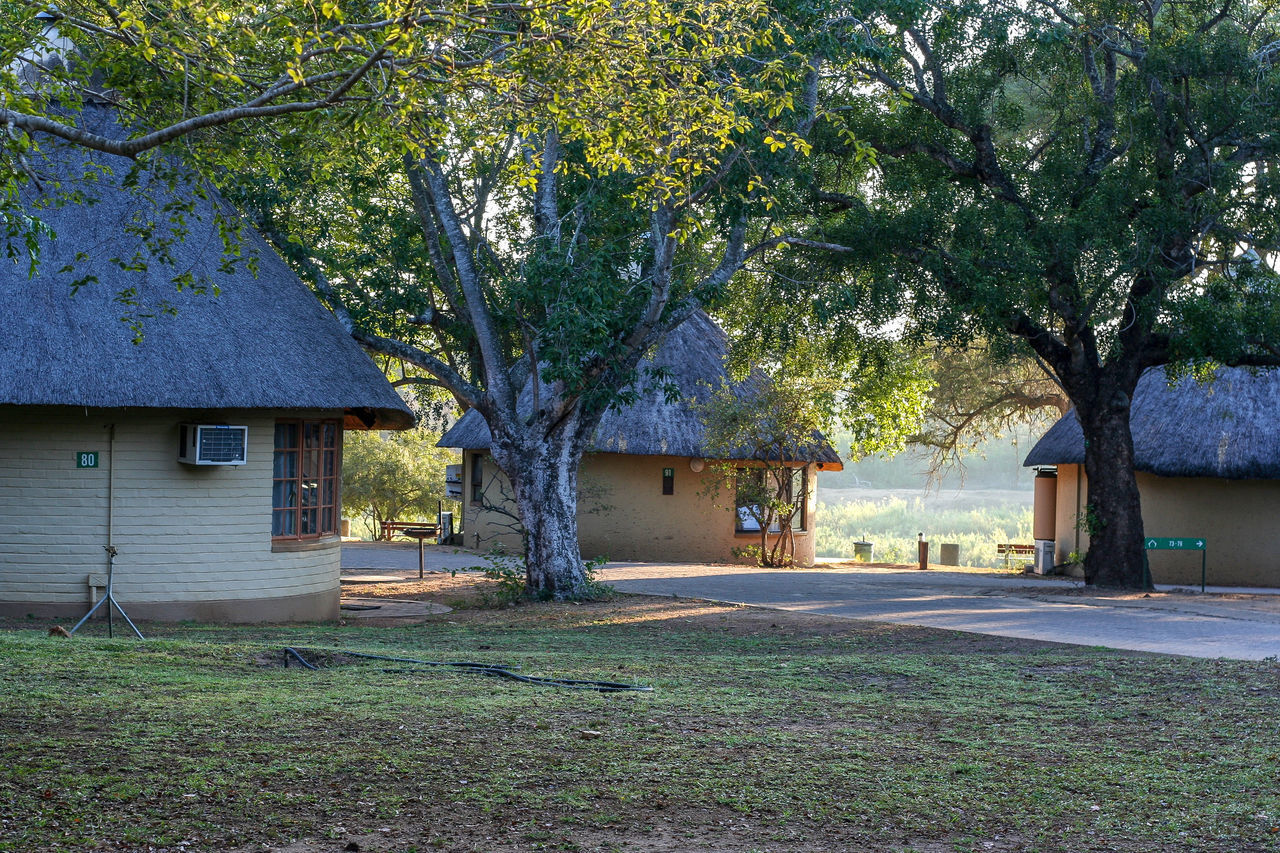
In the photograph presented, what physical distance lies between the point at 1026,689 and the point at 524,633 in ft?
19.2

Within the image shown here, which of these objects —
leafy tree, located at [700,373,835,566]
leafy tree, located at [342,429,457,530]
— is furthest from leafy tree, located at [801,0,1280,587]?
leafy tree, located at [342,429,457,530]

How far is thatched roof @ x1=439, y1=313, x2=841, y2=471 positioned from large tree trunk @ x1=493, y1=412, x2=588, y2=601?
8.02 m

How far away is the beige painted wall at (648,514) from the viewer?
26.2 metres

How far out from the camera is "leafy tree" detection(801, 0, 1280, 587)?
55.0 ft

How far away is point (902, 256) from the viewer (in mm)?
18141

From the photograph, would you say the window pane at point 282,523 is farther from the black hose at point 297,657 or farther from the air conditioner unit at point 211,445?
the black hose at point 297,657

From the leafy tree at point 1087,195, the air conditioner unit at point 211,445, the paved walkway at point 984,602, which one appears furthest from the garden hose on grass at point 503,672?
Result: the leafy tree at point 1087,195

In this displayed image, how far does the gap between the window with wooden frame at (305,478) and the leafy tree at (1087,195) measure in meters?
7.55

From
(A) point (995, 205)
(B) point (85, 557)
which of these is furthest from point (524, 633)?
(A) point (995, 205)

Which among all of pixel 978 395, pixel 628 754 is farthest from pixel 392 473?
pixel 628 754

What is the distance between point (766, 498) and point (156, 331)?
1456 cm

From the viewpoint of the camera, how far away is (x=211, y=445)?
13.4m

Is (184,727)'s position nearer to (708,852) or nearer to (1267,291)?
(708,852)

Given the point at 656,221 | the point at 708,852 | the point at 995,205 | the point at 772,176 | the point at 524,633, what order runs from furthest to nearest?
the point at 995,205 < the point at 656,221 < the point at 772,176 < the point at 524,633 < the point at 708,852
